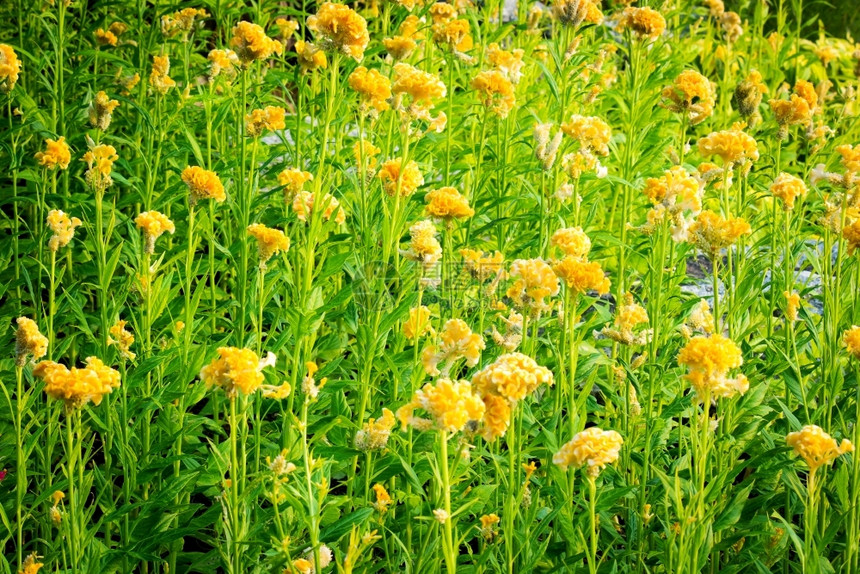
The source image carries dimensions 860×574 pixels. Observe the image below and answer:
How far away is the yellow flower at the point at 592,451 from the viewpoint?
158 centimetres

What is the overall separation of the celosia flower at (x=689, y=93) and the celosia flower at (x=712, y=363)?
114cm

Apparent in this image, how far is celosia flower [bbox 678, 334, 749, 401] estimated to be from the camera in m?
1.68

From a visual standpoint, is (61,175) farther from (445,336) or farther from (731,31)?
(731,31)

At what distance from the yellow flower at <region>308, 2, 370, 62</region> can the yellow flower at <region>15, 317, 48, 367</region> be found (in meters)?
0.99

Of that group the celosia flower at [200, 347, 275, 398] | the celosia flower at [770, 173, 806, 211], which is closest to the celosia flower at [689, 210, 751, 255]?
the celosia flower at [770, 173, 806, 211]

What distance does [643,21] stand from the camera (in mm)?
2650

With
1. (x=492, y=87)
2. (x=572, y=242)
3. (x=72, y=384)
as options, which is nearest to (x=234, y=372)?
(x=72, y=384)

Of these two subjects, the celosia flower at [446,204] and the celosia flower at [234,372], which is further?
the celosia flower at [446,204]

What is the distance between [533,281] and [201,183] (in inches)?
34.9

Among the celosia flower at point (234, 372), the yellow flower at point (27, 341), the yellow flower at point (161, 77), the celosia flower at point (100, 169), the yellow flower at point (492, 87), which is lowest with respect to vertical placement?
the yellow flower at point (27, 341)

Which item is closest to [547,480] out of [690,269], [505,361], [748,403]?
[748,403]

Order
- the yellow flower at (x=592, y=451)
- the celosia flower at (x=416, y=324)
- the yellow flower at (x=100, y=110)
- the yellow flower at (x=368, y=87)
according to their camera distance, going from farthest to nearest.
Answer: the yellow flower at (x=100, y=110) → the yellow flower at (x=368, y=87) → the celosia flower at (x=416, y=324) → the yellow flower at (x=592, y=451)

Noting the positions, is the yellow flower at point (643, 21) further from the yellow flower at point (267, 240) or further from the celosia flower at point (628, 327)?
the yellow flower at point (267, 240)

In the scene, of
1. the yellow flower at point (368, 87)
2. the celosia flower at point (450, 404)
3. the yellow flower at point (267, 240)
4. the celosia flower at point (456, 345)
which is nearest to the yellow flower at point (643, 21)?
the yellow flower at point (368, 87)
